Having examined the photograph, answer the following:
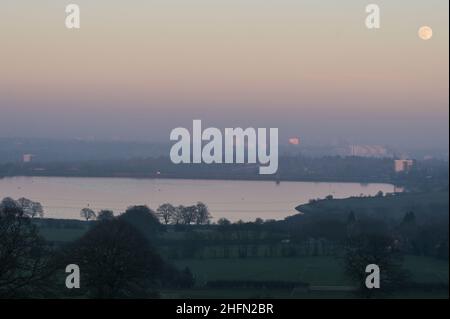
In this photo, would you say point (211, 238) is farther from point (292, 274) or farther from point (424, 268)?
point (424, 268)

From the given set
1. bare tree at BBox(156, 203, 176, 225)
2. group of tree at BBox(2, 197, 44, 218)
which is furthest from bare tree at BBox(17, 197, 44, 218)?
bare tree at BBox(156, 203, 176, 225)

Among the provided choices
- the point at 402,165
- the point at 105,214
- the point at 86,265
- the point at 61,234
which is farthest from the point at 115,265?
the point at 402,165

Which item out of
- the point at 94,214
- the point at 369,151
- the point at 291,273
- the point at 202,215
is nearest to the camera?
the point at 291,273

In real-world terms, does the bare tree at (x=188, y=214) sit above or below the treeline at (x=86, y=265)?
above

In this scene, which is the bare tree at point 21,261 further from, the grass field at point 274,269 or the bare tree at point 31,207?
the bare tree at point 31,207

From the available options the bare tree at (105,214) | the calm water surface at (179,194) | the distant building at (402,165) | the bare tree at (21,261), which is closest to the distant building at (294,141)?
the calm water surface at (179,194)

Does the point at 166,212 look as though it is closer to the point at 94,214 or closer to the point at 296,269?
the point at 94,214
